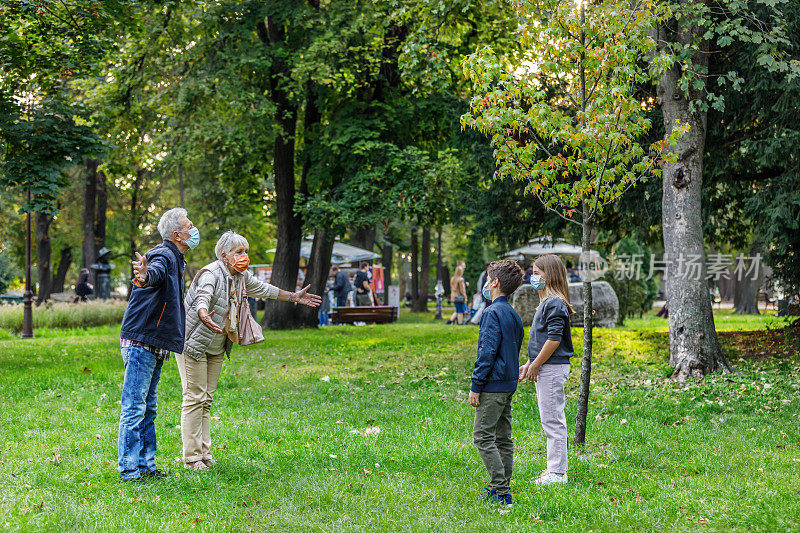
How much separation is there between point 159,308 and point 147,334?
23 centimetres

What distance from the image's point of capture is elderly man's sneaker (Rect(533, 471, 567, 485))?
564 centimetres

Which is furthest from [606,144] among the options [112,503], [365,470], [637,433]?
[112,503]

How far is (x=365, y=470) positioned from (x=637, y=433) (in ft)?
10.3

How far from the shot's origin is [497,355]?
197 inches

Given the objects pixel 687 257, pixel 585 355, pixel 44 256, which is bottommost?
pixel 585 355

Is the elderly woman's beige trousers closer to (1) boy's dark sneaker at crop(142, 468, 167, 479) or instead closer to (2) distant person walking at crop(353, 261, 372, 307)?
(1) boy's dark sneaker at crop(142, 468, 167, 479)

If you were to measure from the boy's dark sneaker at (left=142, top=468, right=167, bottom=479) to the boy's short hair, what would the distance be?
314 cm

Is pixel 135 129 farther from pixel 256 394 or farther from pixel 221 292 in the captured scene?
pixel 221 292

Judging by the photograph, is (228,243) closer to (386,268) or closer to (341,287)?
(341,287)

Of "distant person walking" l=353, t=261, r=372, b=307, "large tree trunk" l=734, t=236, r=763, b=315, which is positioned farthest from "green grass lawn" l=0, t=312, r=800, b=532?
"large tree trunk" l=734, t=236, r=763, b=315

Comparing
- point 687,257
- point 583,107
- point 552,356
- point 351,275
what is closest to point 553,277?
point 552,356

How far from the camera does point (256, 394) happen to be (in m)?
10.1

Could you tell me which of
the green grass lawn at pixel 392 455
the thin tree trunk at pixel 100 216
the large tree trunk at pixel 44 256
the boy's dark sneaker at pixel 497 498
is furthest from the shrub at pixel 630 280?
the large tree trunk at pixel 44 256

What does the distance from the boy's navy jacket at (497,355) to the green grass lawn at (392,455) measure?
882 millimetres
